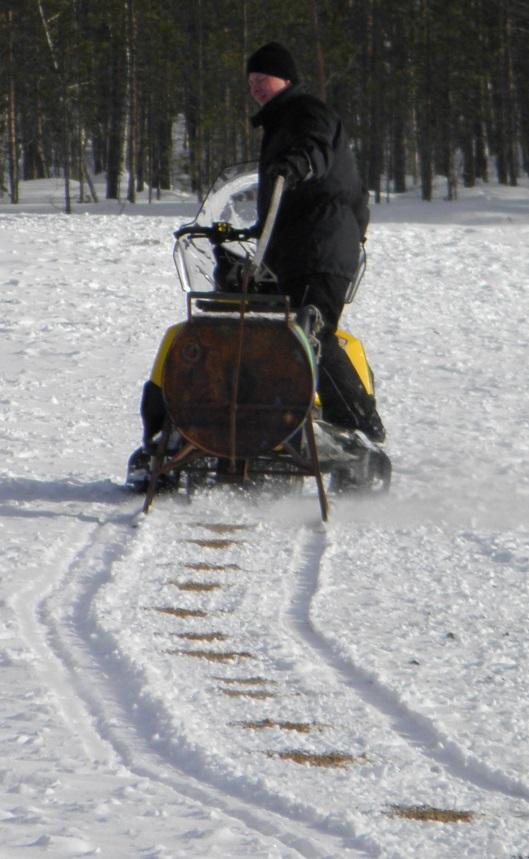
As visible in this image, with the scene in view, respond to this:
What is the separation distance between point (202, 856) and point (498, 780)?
738 millimetres

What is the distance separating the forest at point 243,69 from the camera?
3656cm

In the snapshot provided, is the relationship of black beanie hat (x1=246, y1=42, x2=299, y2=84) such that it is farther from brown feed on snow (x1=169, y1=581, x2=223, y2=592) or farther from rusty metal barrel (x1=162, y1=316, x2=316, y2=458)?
brown feed on snow (x1=169, y1=581, x2=223, y2=592)

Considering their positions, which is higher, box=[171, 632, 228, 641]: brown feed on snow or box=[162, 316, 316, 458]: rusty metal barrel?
box=[162, 316, 316, 458]: rusty metal barrel

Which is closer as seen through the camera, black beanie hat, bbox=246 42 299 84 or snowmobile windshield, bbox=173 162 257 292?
black beanie hat, bbox=246 42 299 84

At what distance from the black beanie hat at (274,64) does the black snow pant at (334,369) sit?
2.55 feet

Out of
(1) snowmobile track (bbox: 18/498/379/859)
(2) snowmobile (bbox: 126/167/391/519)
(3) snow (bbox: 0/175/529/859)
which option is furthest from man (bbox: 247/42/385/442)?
Answer: (1) snowmobile track (bbox: 18/498/379/859)

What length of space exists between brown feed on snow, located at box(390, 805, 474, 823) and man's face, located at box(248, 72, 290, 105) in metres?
3.37

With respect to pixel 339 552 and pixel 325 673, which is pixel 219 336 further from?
pixel 325 673

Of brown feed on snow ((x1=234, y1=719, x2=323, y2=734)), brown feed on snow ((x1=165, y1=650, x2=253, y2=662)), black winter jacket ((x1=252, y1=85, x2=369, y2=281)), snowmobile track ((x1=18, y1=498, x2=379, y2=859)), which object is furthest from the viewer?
black winter jacket ((x1=252, y1=85, x2=369, y2=281))

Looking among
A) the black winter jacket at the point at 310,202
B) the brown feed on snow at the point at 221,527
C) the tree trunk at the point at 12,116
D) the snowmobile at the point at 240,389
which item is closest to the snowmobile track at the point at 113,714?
the brown feed on snow at the point at 221,527

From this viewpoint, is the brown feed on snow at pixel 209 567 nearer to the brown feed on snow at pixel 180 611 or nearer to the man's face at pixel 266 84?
the brown feed on snow at pixel 180 611

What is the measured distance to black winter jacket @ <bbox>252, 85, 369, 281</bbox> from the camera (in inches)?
210

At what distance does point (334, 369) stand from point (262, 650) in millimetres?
2148

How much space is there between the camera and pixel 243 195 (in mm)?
5895
